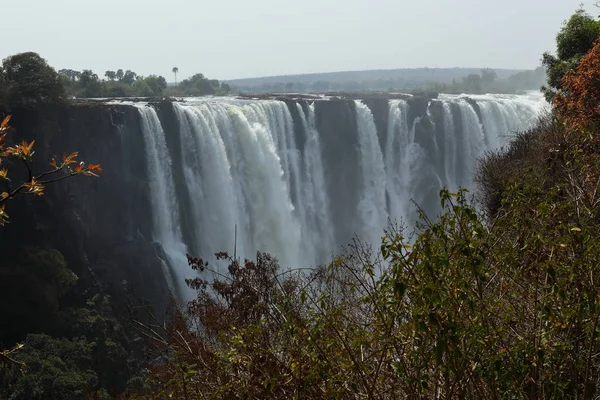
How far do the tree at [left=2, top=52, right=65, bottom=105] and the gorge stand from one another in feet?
1.98

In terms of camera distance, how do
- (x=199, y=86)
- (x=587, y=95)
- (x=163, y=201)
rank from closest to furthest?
(x=587, y=95) → (x=163, y=201) → (x=199, y=86)

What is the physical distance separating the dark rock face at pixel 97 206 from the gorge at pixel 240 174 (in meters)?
0.04

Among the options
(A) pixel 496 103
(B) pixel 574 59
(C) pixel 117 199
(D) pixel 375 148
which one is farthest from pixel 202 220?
(A) pixel 496 103

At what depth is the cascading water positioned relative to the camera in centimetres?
2586

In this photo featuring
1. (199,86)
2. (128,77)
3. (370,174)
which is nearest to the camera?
(370,174)

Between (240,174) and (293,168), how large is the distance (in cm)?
341

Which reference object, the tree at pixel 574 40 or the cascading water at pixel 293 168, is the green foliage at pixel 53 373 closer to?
the cascading water at pixel 293 168

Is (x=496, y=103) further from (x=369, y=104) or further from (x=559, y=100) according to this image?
(x=559, y=100)

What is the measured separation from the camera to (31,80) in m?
23.0

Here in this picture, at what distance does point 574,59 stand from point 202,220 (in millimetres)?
15005

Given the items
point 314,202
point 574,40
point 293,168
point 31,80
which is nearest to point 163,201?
point 31,80

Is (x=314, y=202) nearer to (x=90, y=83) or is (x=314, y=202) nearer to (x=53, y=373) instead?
(x=53, y=373)

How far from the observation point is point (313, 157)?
31.4 m

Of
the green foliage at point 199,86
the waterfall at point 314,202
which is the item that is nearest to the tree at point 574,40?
the waterfall at point 314,202
